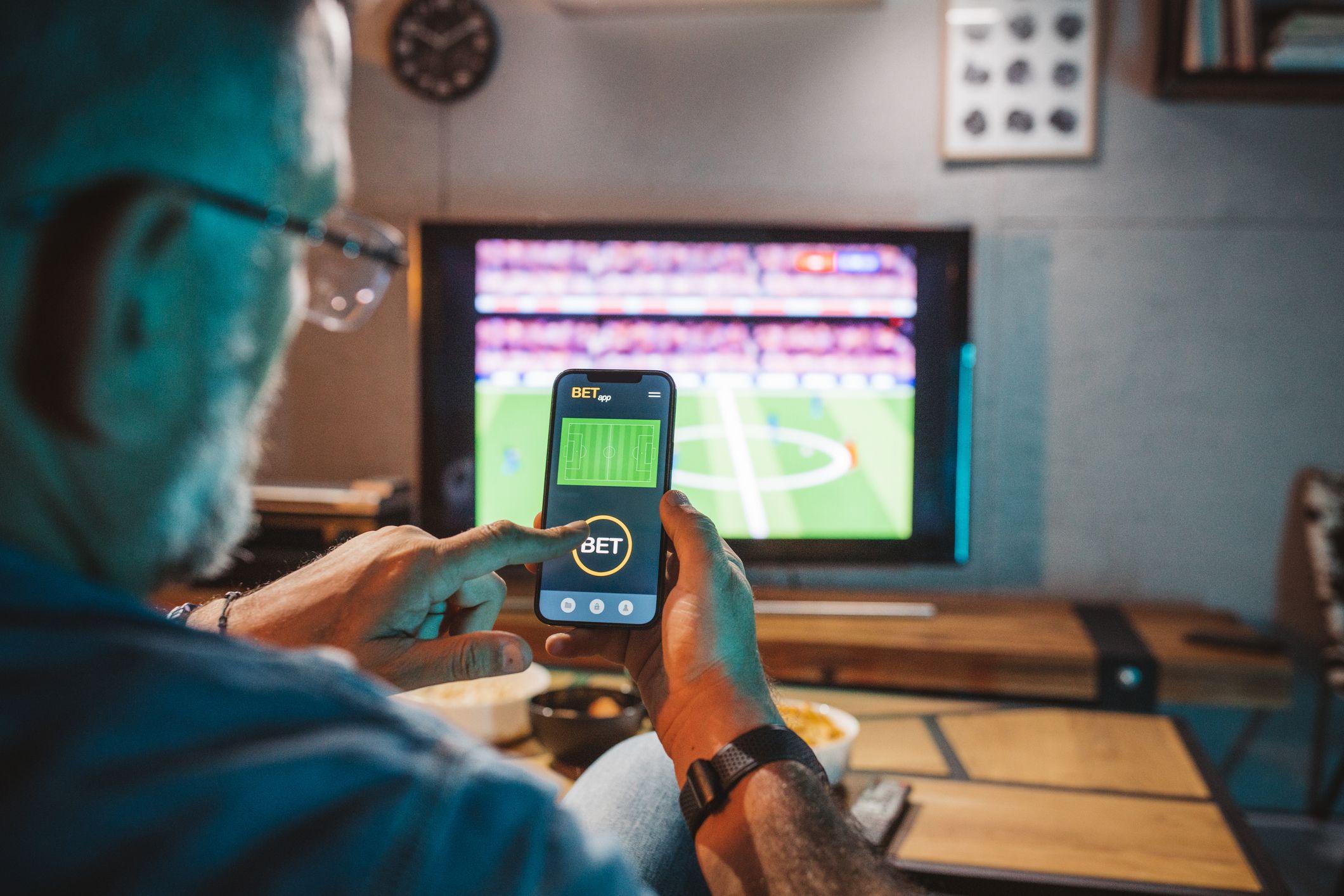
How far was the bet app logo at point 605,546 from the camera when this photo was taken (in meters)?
0.90

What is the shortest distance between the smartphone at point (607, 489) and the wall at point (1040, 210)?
Answer: 186 cm

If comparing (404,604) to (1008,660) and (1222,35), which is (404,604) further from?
(1222,35)

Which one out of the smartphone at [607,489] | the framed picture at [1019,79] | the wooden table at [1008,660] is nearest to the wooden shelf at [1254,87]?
the framed picture at [1019,79]

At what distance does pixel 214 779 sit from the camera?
0.33 metres

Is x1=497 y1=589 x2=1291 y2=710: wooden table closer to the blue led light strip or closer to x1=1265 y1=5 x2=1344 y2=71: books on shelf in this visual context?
the blue led light strip

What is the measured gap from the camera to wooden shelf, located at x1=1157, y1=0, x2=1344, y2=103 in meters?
2.35

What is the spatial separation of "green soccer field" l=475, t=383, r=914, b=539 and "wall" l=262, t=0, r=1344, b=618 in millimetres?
370

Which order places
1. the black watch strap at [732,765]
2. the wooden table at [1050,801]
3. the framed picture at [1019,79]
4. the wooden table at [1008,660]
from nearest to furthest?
the black watch strap at [732,765]
the wooden table at [1050,801]
the wooden table at [1008,660]
the framed picture at [1019,79]

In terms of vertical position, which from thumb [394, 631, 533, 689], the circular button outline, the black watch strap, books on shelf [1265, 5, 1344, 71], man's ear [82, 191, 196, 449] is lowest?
the black watch strap

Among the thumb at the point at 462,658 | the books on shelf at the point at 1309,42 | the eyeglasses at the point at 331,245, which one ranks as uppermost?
the books on shelf at the point at 1309,42

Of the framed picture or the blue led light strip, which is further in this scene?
the framed picture

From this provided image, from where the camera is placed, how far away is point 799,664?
7.11ft

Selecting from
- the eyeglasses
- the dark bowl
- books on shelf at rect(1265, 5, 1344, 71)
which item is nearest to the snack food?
the dark bowl

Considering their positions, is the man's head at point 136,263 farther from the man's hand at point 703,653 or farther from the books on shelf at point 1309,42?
the books on shelf at point 1309,42
